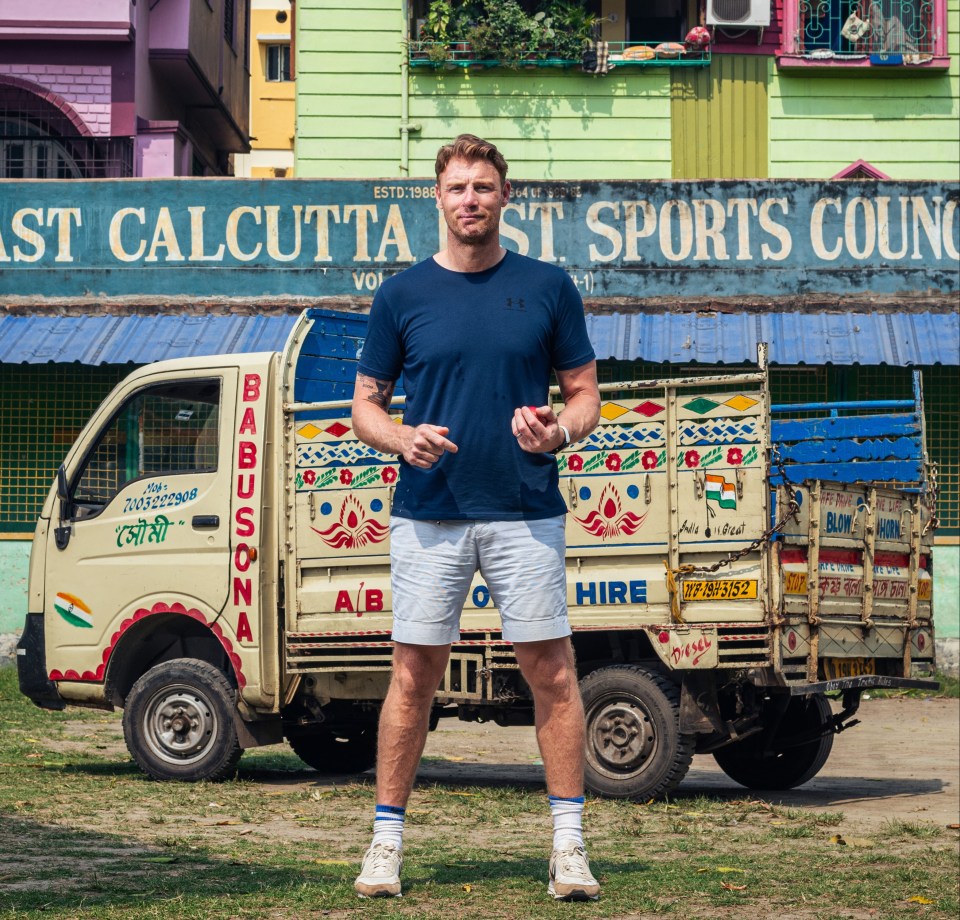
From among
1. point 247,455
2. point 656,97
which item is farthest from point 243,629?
point 656,97

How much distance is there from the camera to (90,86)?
20250 mm

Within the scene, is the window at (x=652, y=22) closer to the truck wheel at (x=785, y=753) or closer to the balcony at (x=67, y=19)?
the balcony at (x=67, y=19)

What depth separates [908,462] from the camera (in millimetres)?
10344

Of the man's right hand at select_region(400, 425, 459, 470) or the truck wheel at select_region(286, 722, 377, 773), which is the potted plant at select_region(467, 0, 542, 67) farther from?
the man's right hand at select_region(400, 425, 459, 470)

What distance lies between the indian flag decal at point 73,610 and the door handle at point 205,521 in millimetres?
914

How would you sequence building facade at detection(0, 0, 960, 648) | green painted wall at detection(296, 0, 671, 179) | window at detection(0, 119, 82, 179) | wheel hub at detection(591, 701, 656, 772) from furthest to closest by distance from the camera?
window at detection(0, 119, 82, 179), green painted wall at detection(296, 0, 671, 179), building facade at detection(0, 0, 960, 648), wheel hub at detection(591, 701, 656, 772)

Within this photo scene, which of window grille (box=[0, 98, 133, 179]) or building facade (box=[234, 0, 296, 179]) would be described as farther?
building facade (box=[234, 0, 296, 179])

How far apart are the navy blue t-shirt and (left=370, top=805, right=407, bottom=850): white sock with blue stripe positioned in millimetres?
885

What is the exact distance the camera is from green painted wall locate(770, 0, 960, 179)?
1927 cm

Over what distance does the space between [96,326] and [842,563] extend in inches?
345

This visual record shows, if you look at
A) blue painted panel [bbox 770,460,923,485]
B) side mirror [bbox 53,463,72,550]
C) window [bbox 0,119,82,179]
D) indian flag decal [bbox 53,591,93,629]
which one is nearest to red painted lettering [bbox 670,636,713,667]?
blue painted panel [bbox 770,460,923,485]

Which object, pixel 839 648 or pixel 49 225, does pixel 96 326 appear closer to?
pixel 49 225

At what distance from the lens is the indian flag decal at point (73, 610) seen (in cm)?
998

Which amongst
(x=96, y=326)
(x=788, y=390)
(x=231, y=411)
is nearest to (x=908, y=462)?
(x=231, y=411)
